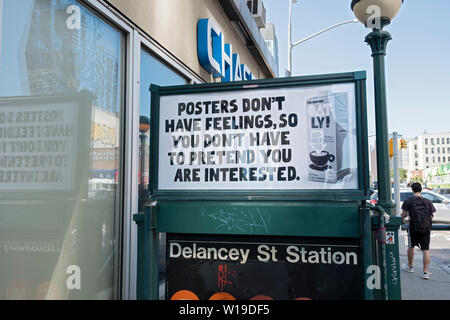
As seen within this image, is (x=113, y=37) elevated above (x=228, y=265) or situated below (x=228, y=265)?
above

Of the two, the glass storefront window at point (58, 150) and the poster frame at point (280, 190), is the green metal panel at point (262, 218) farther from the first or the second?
the glass storefront window at point (58, 150)

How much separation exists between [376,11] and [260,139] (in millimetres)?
1665

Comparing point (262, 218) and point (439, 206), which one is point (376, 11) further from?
point (439, 206)

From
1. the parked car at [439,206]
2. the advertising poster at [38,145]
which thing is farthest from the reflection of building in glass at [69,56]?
the parked car at [439,206]

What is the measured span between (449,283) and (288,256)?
583cm

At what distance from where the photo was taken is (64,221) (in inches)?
136

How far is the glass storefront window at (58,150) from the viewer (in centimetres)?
295

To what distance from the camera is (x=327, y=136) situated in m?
2.71

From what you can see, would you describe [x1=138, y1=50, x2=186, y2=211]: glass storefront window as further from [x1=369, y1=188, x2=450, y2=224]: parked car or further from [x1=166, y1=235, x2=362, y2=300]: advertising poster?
[x1=369, y1=188, x2=450, y2=224]: parked car

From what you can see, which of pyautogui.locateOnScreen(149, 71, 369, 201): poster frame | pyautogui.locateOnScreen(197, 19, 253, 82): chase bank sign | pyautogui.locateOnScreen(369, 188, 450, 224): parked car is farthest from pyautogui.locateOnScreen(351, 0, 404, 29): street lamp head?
pyautogui.locateOnScreen(369, 188, 450, 224): parked car

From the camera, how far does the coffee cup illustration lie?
270 cm

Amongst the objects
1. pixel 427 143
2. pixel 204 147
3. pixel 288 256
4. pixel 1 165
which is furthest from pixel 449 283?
pixel 427 143

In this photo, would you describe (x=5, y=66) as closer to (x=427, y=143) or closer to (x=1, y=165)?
(x=1, y=165)

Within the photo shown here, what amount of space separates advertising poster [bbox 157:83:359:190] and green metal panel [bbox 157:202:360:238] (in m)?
0.19
